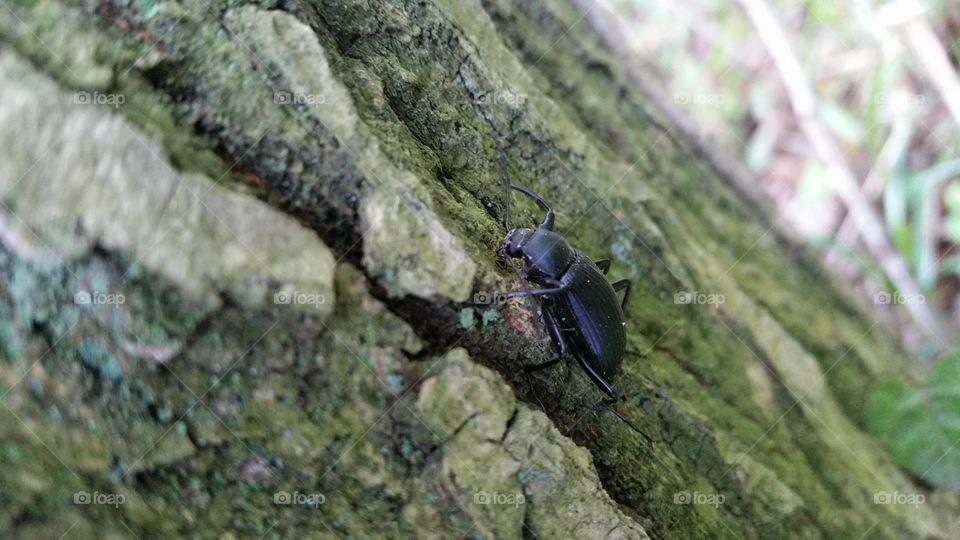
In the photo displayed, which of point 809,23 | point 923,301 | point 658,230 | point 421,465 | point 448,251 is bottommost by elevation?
point 421,465

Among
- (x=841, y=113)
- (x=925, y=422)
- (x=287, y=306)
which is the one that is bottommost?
(x=287, y=306)

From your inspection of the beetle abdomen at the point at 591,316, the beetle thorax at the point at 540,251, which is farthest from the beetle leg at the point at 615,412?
the beetle thorax at the point at 540,251

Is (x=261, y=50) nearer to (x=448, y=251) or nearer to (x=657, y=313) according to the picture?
(x=448, y=251)

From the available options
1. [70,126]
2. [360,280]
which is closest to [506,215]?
[360,280]

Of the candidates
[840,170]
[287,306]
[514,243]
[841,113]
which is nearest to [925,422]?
[514,243]

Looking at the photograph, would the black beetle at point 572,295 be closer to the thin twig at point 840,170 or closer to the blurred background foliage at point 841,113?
the blurred background foliage at point 841,113

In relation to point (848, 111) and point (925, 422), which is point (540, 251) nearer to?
point (925, 422)

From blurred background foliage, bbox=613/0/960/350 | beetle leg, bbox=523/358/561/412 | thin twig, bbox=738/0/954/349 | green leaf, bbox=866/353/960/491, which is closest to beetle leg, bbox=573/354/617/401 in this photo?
beetle leg, bbox=523/358/561/412
